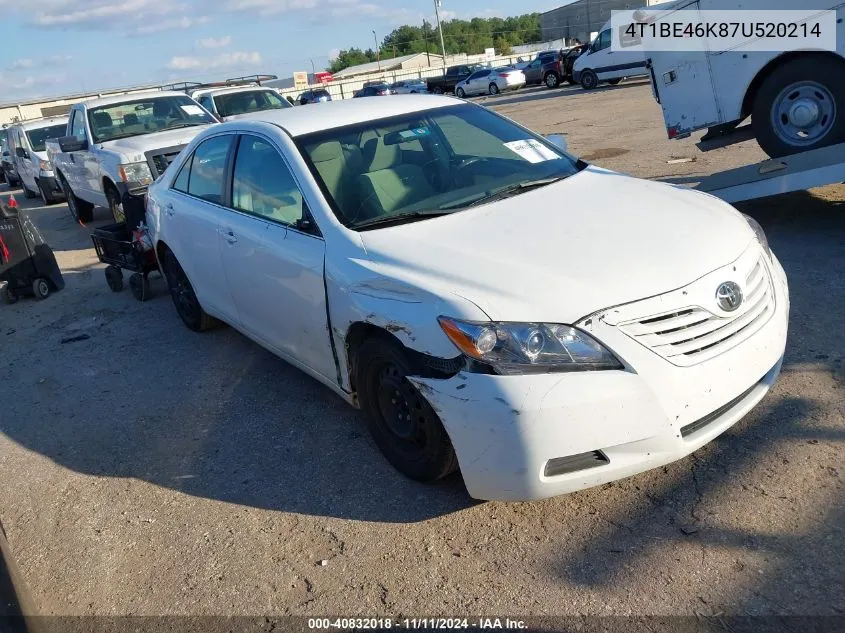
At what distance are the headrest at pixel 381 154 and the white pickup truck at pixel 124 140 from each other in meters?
6.05

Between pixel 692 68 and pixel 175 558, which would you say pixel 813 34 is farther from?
pixel 175 558

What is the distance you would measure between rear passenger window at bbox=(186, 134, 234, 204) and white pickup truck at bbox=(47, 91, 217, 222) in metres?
4.35

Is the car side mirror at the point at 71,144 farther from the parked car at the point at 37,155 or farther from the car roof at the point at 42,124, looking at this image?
the car roof at the point at 42,124

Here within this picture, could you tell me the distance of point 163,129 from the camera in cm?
1044

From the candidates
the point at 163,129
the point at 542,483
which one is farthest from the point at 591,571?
the point at 163,129

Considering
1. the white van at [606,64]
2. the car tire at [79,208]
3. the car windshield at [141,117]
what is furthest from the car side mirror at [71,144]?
the white van at [606,64]

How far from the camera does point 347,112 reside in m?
4.48

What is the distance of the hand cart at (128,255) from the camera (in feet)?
23.4

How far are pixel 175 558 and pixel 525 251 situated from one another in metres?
2.04

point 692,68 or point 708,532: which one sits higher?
point 692,68

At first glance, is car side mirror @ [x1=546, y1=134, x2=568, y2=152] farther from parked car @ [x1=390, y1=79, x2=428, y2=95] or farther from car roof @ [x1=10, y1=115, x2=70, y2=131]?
parked car @ [x1=390, y1=79, x2=428, y2=95]

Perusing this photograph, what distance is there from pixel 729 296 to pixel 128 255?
19.4ft

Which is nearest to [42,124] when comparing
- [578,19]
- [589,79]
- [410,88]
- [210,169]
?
[210,169]

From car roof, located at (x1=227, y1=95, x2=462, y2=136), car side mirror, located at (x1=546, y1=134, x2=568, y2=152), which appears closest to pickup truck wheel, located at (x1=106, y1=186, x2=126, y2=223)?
car roof, located at (x1=227, y1=95, x2=462, y2=136)
